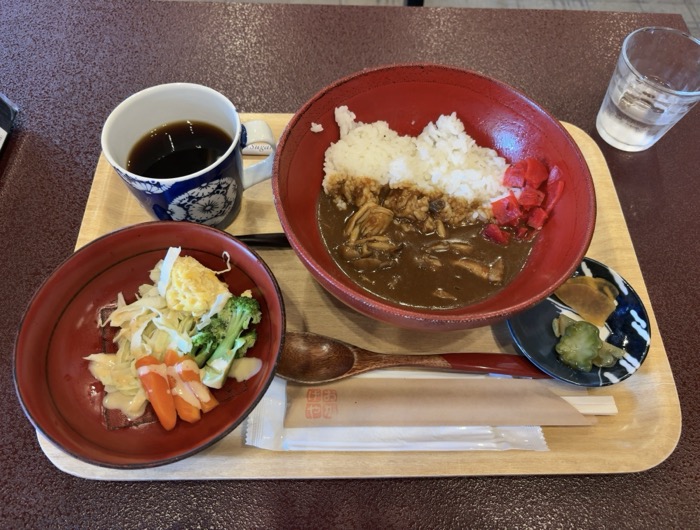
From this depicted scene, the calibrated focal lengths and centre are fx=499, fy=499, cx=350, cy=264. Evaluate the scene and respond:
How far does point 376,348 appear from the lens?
1545mm

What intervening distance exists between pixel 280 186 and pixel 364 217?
322mm

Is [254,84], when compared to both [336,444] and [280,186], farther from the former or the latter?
[336,444]

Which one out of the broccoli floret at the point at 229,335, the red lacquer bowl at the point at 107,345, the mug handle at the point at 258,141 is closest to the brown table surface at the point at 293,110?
the red lacquer bowl at the point at 107,345

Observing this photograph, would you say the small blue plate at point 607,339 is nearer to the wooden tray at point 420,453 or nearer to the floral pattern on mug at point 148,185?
the wooden tray at point 420,453

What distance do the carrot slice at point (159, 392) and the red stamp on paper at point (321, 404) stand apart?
358 mm

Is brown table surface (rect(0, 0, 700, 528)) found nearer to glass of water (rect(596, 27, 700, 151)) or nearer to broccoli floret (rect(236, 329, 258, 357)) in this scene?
glass of water (rect(596, 27, 700, 151))

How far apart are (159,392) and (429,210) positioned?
102 centimetres

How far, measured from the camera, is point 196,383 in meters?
1.34

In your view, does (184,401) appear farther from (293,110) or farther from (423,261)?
(293,110)

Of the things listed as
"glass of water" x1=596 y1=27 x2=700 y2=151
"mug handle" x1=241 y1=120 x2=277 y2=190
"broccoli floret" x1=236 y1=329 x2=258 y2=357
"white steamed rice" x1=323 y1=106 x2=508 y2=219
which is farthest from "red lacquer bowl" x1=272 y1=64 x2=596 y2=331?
"glass of water" x1=596 y1=27 x2=700 y2=151

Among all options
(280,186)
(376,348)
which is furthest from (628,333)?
(280,186)

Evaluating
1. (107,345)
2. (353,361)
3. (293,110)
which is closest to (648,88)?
(293,110)

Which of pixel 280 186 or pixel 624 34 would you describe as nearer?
pixel 280 186

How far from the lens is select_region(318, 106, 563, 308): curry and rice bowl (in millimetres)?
1549
